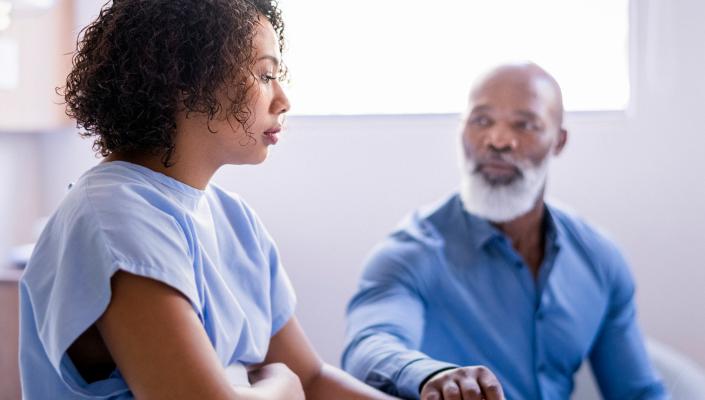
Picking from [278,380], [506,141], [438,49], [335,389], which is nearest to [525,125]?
[506,141]

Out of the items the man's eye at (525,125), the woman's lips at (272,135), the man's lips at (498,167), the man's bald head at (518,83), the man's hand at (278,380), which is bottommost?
the man's hand at (278,380)

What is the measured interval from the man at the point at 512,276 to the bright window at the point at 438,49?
0.56 meters

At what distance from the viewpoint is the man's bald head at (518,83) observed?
1.91m

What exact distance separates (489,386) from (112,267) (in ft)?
1.80

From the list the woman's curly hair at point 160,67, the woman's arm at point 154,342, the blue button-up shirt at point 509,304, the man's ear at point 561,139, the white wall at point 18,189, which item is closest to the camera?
the woman's arm at point 154,342

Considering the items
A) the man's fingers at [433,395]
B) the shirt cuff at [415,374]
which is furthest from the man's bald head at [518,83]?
the man's fingers at [433,395]

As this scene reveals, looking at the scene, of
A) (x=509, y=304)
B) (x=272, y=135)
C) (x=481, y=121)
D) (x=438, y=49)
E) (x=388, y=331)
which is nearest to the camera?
(x=272, y=135)

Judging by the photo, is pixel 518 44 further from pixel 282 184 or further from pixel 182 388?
pixel 182 388

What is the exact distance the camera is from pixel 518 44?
8.35 ft

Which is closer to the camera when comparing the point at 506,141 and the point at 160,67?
the point at 160,67

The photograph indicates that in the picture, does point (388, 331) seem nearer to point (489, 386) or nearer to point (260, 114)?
point (489, 386)

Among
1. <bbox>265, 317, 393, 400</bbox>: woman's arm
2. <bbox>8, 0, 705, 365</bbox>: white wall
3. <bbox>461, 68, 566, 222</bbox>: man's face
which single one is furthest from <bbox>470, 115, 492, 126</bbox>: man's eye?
<bbox>265, 317, 393, 400</bbox>: woman's arm

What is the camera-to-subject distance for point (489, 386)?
3.85ft

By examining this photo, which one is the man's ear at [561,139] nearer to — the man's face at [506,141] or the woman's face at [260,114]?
the man's face at [506,141]
